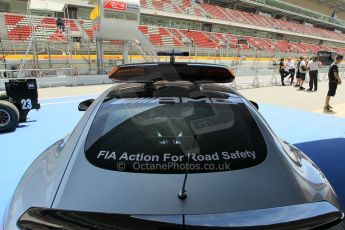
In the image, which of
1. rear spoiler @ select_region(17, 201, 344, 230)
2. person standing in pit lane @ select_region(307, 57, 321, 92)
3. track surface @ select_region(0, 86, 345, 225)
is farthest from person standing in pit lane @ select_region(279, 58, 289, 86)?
rear spoiler @ select_region(17, 201, 344, 230)

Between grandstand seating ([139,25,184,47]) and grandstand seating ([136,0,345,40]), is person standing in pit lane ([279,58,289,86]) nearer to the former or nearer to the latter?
grandstand seating ([139,25,184,47])

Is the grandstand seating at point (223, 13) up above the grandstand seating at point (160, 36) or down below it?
A: above

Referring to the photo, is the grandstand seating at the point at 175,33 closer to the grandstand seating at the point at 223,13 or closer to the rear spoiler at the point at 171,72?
the grandstand seating at the point at 223,13

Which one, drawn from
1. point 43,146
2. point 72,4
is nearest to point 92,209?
point 43,146

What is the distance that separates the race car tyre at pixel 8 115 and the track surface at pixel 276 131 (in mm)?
190

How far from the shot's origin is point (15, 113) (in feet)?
21.5

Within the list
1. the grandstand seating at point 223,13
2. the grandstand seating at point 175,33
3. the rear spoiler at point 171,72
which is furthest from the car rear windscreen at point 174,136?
the grandstand seating at point 223,13

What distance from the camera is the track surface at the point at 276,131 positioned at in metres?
4.30

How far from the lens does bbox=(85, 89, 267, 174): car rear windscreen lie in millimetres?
1589

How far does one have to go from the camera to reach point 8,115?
257 inches

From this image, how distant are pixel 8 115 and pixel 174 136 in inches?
225

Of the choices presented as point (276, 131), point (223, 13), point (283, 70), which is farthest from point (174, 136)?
point (223, 13)

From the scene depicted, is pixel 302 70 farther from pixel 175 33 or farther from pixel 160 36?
pixel 175 33

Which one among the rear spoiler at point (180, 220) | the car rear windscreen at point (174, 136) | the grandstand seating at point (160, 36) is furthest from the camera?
the grandstand seating at point (160, 36)
